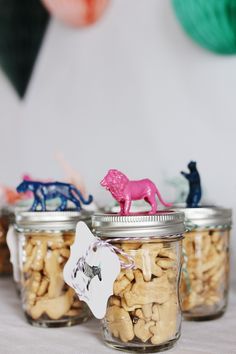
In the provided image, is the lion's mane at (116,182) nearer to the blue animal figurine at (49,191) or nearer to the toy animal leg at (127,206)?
the toy animal leg at (127,206)

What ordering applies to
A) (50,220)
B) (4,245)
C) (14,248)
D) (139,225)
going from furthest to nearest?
(4,245) → (14,248) → (50,220) → (139,225)

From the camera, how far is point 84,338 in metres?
0.76

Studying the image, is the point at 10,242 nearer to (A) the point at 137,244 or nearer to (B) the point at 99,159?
(A) the point at 137,244

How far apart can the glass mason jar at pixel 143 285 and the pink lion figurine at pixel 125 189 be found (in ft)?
0.10

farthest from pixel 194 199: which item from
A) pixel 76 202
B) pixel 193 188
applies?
pixel 76 202

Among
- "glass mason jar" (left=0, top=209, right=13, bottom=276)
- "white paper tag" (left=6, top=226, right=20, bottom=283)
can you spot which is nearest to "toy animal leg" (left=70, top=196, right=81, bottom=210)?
"white paper tag" (left=6, top=226, right=20, bottom=283)

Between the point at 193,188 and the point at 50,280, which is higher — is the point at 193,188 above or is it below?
above

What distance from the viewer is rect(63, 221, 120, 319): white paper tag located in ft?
2.27

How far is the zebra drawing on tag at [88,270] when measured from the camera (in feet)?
2.32

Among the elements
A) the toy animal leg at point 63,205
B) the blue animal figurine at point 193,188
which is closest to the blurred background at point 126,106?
the blue animal figurine at point 193,188

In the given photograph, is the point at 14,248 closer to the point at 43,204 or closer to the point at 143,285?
the point at 43,204

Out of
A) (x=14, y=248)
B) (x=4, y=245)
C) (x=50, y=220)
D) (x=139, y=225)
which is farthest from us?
(x=4, y=245)

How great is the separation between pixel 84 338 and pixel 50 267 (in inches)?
4.4

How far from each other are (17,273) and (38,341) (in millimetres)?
206
